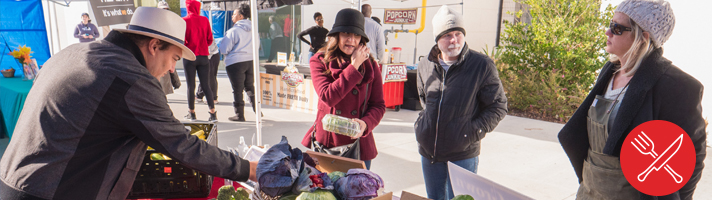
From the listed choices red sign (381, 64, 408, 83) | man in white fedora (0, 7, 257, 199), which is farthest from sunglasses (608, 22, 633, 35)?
red sign (381, 64, 408, 83)

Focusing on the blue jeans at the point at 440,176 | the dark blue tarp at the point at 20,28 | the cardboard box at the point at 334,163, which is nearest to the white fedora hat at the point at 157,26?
the cardboard box at the point at 334,163

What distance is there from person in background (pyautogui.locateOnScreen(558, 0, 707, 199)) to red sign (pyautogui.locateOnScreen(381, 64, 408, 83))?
5217 millimetres

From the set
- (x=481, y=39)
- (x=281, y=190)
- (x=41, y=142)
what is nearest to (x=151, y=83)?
(x=41, y=142)

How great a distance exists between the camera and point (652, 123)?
1283 millimetres

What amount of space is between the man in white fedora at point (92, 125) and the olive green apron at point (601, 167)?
1.54m

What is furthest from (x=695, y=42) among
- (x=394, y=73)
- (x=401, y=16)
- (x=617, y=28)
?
(x=401, y=16)

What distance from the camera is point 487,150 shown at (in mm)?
5250

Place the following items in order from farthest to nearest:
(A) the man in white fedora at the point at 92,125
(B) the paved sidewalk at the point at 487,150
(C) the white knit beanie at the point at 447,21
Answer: (B) the paved sidewalk at the point at 487,150
(C) the white knit beanie at the point at 447,21
(A) the man in white fedora at the point at 92,125

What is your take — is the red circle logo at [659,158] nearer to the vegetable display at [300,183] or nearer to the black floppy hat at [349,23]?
the vegetable display at [300,183]

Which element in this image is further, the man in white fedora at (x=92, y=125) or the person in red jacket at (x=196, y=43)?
the person in red jacket at (x=196, y=43)

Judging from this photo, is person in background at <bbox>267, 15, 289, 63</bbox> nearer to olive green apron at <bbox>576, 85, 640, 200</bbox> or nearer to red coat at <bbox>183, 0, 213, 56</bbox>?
red coat at <bbox>183, 0, 213, 56</bbox>

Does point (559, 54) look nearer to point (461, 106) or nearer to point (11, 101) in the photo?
point (461, 106)

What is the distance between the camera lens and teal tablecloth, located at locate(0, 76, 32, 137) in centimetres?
436

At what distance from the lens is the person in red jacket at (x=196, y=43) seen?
5594mm
